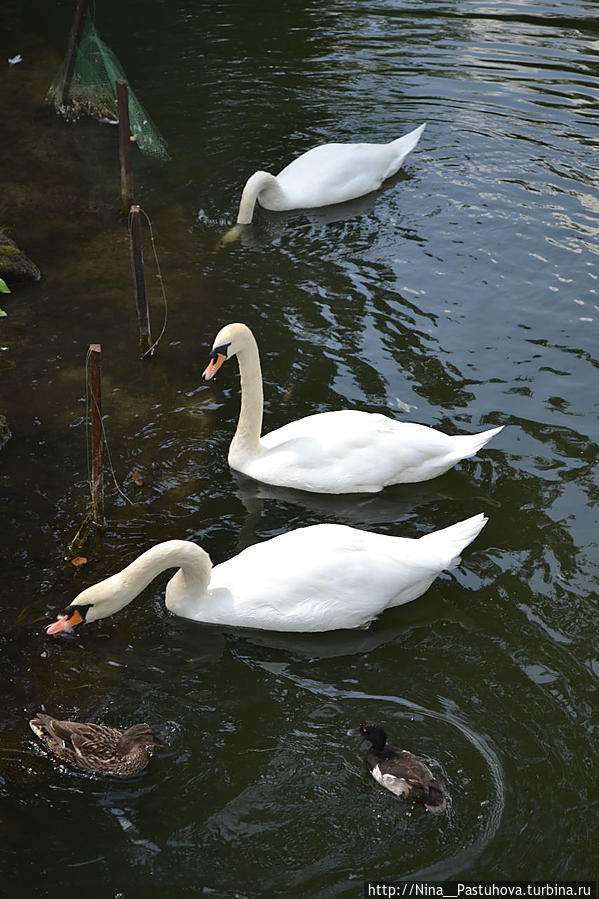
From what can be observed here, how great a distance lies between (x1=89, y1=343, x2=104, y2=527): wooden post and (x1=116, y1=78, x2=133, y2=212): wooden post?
473 cm

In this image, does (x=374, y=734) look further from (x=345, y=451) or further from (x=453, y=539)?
(x=345, y=451)

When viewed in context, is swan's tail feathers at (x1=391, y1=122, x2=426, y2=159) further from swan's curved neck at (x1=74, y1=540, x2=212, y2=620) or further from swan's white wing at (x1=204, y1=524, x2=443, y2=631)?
swan's curved neck at (x1=74, y1=540, x2=212, y2=620)

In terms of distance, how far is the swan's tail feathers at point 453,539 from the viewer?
293 inches

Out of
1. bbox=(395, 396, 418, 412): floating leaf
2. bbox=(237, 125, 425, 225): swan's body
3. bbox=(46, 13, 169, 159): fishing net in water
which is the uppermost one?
bbox=(46, 13, 169, 159): fishing net in water

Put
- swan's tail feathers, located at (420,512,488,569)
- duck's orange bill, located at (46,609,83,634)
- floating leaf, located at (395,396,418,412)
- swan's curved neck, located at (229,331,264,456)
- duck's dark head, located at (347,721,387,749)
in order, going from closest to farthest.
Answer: duck's dark head, located at (347,721,387,749) → duck's orange bill, located at (46,609,83,634) → swan's tail feathers, located at (420,512,488,569) → swan's curved neck, located at (229,331,264,456) → floating leaf, located at (395,396,418,412)

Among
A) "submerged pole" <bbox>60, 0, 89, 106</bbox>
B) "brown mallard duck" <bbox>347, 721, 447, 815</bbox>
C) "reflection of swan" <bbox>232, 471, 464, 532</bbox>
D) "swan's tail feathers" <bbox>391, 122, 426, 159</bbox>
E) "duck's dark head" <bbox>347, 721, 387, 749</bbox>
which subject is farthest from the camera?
"submerged pole" <bbox>60, 0, 89, 106</bbox>

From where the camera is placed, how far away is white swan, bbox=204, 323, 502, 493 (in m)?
8.71

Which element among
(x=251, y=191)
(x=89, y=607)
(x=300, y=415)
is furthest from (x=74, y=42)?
(x=89, y=607)

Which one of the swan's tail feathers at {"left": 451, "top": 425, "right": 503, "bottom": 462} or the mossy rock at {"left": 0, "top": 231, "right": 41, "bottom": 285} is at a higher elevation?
the mossy rock at {"left": 0, "top": 231, "right": 41, "bottom": 285}

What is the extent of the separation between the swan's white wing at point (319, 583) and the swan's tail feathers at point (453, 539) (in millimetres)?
47

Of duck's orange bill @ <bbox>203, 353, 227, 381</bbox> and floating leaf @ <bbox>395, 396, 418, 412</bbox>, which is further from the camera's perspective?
floating leaf @ <bbox>395, 396, 418, 412</bbox>

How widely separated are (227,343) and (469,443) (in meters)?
2.23

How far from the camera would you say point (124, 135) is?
38.9ft

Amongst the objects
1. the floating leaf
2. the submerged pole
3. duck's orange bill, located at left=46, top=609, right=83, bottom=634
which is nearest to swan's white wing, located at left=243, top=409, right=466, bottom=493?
the floating leaf
